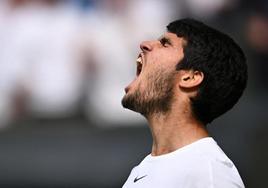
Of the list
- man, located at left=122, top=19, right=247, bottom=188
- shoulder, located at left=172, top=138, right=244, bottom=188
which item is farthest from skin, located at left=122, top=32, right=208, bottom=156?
shoulder, located at left=172, top=138, right=244, bottom=188

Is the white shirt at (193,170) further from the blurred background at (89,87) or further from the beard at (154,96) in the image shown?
the blurred background at (89,87)

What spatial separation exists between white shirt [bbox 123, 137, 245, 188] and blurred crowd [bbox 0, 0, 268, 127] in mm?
2633

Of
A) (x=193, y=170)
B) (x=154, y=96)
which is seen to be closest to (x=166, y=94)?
(x=154, y=96)

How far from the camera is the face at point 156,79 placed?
Answer: 230cm

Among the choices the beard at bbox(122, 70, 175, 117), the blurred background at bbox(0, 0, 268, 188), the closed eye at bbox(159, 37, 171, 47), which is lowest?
the blurred background at bbox(0, 0, 268, 188)

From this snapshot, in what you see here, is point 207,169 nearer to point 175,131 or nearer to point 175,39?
point 175,131

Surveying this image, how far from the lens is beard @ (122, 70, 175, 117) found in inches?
90.7

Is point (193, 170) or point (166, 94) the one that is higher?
point (166, 94)

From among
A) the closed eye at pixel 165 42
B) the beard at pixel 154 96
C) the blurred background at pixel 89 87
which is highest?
the closed eye at pixel 165 42

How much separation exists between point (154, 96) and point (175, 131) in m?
0.13

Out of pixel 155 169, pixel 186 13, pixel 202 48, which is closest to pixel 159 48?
pixel 202 48

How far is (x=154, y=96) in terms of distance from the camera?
232cm

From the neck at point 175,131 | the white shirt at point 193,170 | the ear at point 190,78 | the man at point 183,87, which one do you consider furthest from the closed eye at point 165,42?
the white shirt at point 193,170

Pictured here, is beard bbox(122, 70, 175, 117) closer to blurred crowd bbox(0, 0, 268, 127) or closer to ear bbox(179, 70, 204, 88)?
ear bbox(179, 70, 204, 88)
